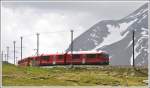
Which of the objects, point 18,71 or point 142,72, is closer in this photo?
point 18,71

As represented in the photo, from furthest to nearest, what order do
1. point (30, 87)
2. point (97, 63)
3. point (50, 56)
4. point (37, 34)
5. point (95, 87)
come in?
point (37, 34)
point (50, 56)
point (97, 63)
point (95, 87)
point (30, 87)

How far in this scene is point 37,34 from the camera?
379ft

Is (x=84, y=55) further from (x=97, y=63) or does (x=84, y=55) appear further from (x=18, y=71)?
(x=18, y=71)

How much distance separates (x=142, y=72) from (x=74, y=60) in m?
23.0

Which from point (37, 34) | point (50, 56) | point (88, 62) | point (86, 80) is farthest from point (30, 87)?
point (37, 34)

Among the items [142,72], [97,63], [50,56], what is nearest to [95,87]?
[142,72]

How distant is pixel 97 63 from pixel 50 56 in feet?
39.2

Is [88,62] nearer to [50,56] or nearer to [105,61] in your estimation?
[105,61]

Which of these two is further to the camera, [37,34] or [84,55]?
[37,34]

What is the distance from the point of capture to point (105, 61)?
3465 inches

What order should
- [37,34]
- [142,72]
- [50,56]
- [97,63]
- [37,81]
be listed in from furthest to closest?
[37,34] → [50,56] → [97,63] → [142,72] → [37,81]

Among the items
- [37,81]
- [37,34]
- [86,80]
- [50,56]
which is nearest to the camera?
[37,81]

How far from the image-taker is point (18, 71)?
170 feet

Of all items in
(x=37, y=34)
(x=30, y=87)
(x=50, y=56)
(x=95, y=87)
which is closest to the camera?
(x=30, y=87)
